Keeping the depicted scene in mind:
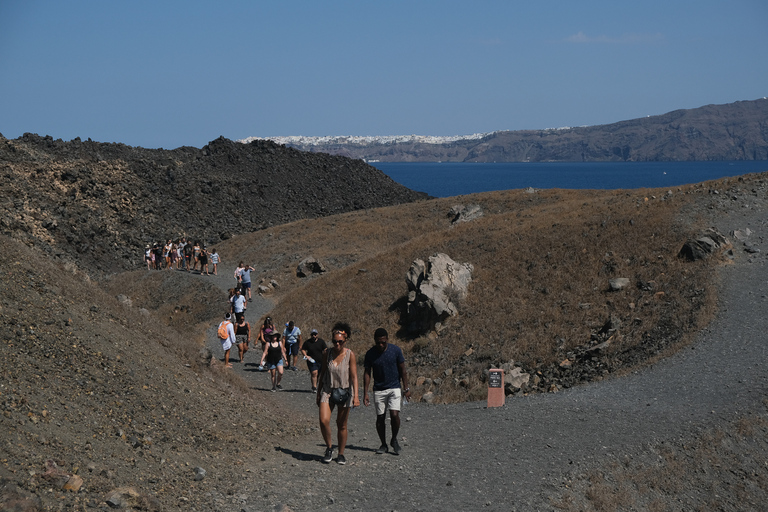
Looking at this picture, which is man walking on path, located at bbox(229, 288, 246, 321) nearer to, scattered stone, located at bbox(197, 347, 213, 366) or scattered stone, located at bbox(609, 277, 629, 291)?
scattered stone, located at bbox(197, 347, 213, 366)

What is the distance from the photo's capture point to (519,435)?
1206cm

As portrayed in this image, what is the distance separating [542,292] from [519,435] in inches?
415

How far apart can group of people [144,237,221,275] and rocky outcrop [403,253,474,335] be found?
1770cm

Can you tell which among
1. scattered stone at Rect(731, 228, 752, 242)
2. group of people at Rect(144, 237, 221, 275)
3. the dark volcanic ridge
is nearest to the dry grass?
scattered stone at Rect(731, 228, 752, 242)

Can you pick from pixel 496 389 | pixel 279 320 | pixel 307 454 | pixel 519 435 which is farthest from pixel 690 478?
pixel 279 320

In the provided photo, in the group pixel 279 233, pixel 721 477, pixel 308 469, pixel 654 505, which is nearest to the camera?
pixel 308 469

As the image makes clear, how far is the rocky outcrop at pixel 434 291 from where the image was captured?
858 inches

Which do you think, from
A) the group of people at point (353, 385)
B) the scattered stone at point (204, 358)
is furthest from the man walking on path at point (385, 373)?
the scattered stone at point (204, 358)

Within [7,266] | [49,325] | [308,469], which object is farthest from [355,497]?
[7,266]

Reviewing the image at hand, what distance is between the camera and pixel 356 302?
25609mm

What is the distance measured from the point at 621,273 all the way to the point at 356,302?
982 centimetres

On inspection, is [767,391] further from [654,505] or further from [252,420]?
[252,420]

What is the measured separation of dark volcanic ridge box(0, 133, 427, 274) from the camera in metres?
49.4

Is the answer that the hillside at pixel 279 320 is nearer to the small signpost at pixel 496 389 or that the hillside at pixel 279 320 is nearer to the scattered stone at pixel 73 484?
the scattered stone at pixel 73 484
